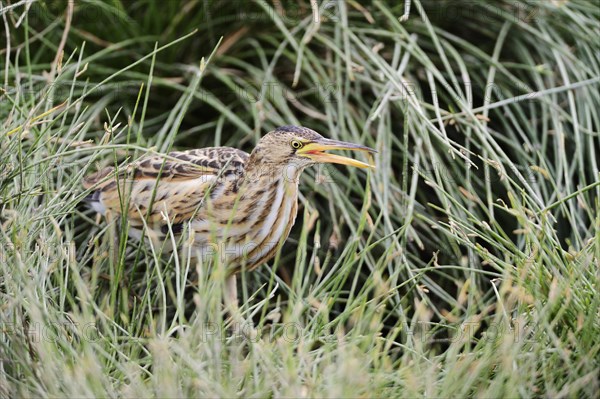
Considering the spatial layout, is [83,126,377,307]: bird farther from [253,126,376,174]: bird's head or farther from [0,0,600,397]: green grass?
[0,0,600,397]: green grass

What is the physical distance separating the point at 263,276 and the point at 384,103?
0.91m

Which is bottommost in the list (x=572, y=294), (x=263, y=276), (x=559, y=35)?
(x=263, y=276)

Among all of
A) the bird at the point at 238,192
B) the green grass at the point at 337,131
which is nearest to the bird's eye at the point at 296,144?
the bird at the point at 238,192

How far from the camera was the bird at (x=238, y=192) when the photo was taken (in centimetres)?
325

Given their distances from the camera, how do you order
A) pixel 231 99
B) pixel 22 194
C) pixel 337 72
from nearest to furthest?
pixel 22 194, pixel 337 72, pixel 231 99

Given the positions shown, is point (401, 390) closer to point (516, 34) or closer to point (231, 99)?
point (231, 99)

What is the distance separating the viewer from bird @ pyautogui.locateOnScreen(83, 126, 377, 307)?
325cm

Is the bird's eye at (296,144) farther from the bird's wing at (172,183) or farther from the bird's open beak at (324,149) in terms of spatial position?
the bird's wing at (172,183)

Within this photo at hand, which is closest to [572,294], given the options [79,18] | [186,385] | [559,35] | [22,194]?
[186,385]

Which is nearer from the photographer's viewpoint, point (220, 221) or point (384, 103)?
point (220, 221)

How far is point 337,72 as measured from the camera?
4012mm

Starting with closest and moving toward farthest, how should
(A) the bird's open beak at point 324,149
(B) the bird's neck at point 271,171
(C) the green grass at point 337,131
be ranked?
(C) the green grass at point 337,131
(A) the bird's open beak at point 324,149
(B) the bird's neck at point 271,171

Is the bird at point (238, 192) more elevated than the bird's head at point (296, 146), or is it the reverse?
the bird's head at point (296, 146)

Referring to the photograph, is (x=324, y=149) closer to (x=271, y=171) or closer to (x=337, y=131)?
(x=271, y=171)
